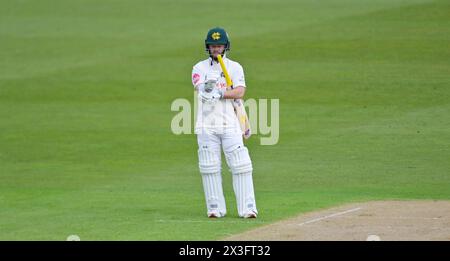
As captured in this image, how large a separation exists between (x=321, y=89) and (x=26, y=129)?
225 inches

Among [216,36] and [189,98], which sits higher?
[216,36]

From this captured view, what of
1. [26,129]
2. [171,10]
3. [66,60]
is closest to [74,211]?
[26,129]

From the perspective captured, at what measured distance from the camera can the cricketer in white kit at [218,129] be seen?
13.0 m

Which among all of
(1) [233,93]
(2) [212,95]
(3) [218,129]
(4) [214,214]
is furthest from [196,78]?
(4) [214,214]

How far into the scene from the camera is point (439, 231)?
12.0 metres

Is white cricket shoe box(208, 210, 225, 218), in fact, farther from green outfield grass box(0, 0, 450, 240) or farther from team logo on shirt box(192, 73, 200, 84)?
team logo on shirt box(192, 73, 200, 84)

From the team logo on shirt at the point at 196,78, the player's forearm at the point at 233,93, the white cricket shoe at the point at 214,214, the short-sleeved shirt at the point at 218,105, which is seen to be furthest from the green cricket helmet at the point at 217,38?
the white cricket shoe at the point at 214,214

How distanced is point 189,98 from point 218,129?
30.9 ft

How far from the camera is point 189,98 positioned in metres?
22.5

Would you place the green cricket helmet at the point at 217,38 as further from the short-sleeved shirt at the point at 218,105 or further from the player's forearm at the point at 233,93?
the player's forearm at the point at 233,93

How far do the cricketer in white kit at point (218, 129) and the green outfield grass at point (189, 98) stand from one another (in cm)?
28

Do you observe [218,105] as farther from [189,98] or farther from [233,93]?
[189,98]

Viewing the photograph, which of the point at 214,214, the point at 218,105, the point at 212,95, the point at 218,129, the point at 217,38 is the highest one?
the point at 217,38
